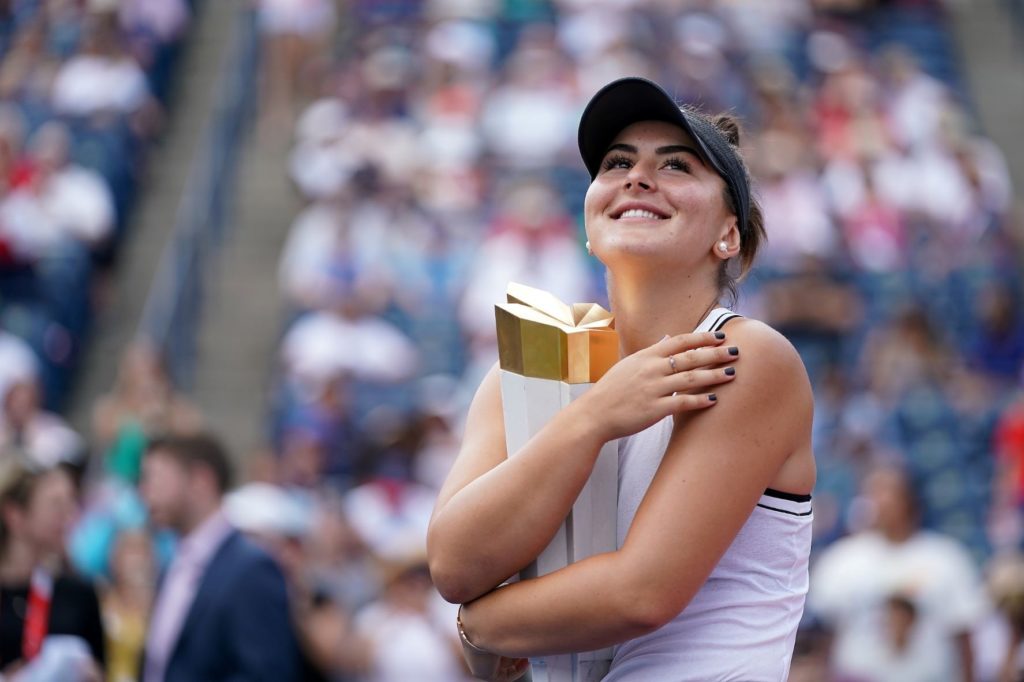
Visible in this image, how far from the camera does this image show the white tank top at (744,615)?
95.5 inches

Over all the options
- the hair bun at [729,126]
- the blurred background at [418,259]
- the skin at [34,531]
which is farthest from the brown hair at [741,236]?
the blurred background at [418,259]

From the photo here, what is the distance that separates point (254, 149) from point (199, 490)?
27.2 ft

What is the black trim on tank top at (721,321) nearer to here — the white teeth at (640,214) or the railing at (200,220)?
the white teeth at (640,214)

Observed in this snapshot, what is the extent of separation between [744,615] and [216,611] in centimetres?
272

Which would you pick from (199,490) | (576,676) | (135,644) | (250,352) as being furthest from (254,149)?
(576,676)

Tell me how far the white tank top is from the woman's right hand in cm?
13

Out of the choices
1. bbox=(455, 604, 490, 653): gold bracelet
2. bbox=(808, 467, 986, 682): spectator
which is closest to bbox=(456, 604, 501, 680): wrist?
bbox=(455, 604, 490, 653): gold bracelet

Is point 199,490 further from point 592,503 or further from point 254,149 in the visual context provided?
point 254,149

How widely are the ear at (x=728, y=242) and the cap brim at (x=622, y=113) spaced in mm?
122

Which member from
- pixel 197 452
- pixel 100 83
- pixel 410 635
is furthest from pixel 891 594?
pixel 100 83

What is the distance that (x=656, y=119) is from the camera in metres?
2.64

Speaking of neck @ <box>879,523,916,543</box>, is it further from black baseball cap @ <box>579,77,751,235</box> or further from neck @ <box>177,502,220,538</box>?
black baseball cap @ <box>579,77,751,235</box>

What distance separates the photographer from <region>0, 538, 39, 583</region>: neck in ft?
17.0

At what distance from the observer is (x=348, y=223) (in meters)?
10.8
